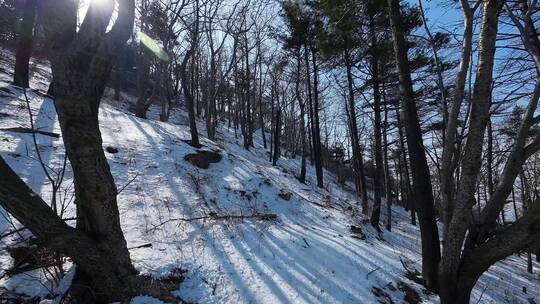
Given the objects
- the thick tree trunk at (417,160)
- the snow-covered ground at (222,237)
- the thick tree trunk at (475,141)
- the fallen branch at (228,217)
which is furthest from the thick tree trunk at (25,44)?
the thick tree trunk at (475,141)

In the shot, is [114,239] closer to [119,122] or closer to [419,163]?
[419,163]

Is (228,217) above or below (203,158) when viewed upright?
below

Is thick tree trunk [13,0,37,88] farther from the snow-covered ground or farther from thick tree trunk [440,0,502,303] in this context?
thick tree trunk [440,0,502,303]

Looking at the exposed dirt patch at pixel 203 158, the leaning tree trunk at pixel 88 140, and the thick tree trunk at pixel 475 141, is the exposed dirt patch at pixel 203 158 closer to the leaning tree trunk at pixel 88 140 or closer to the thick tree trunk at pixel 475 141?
the leaning tree trunk at pixel 88 140

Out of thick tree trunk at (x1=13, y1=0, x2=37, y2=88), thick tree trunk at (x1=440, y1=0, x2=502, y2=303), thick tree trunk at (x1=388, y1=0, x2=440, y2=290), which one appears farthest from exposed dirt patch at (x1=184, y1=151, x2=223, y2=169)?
thick tree trunk at (x1=13, y1=0, x2=37, y2=88)

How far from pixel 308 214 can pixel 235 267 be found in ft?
14.3

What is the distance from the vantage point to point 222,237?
214 inches

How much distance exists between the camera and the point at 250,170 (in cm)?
1041

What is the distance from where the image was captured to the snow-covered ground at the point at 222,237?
418 centimetres

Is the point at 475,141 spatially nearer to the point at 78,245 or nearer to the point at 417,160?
the point at 417,160

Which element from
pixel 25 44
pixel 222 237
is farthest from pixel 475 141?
pixel 25 44

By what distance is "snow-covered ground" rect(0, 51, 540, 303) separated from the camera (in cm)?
418

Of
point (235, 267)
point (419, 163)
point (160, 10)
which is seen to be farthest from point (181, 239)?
point (160, 10)

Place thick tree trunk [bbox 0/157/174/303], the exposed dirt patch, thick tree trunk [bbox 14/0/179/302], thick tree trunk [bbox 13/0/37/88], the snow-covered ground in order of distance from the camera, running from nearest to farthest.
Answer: thick tree trunk [bbox 0/157/174/303] → thick tree trunk [bbox 14/0/179/302] → the snow-covered ground → the exposed dirt patch → thick tree trunk [bbox 13/0/37/88]
